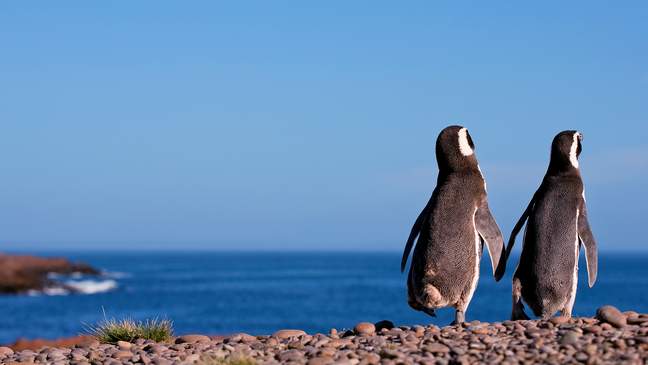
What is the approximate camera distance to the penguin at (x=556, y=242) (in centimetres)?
1070

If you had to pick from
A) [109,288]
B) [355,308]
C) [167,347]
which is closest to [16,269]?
[109,288]

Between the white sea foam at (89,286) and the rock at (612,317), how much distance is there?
7346cm

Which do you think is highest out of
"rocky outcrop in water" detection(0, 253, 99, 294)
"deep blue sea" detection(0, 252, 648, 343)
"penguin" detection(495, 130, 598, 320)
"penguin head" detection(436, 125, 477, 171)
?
"penguin head" detection(436, 125, 477, 171)

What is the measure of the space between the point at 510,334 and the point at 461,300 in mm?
1576

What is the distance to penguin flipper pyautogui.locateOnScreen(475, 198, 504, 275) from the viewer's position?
10656 mm

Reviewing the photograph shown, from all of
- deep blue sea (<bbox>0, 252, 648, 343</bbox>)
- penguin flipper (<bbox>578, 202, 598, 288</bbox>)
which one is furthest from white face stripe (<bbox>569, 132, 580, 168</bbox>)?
deep blue sea (<bbox>0, 252, 648, 343</bbox>)

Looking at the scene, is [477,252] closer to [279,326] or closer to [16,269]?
[279,326]

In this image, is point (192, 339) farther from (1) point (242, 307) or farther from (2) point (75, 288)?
(2) point (75, 288)

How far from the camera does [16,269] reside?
79188mm

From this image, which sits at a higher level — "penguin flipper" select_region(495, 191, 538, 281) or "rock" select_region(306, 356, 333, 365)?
"penguin flipper" select_region(495, 191, 538, 281)

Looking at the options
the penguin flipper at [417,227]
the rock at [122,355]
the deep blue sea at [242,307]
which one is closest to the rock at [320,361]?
the rock at [122,355]

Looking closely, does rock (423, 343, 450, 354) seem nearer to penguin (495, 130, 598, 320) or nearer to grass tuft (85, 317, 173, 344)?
penguin (495, 130, 598, 320)

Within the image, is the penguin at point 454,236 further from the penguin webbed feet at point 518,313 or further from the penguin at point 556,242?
the penguin webbed feet at point 518,313

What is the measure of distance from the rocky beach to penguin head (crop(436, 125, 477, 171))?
1892mm
